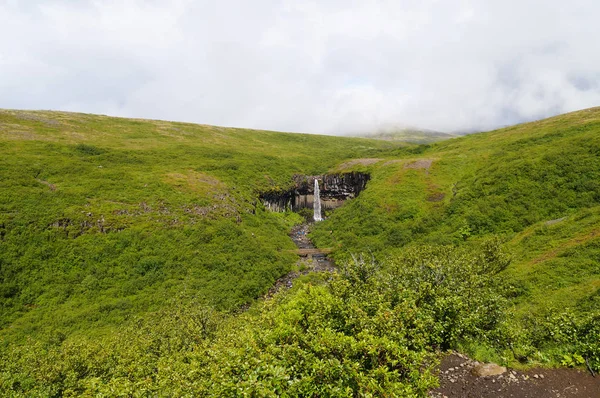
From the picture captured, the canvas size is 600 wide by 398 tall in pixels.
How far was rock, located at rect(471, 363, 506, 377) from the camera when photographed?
1681 centimetres

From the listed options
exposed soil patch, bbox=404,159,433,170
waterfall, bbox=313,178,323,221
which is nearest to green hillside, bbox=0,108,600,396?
exposed soil patch, bbox=404,159,433,170

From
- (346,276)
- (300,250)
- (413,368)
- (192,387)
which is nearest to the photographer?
→ (413,368)

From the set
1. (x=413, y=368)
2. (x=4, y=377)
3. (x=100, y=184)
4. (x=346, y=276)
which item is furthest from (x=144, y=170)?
(x=413, y=368)

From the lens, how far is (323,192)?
361ft

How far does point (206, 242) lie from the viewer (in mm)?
60969

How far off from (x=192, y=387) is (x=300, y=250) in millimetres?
59367

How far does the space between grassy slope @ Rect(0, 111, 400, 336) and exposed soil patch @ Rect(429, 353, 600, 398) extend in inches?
1402

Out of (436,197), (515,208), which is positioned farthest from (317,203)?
(515,208)

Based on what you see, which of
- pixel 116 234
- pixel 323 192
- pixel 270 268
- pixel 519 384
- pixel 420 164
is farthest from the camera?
pixel 323 192

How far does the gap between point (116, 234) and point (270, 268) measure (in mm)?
29564

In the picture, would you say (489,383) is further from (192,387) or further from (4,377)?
(4,377)

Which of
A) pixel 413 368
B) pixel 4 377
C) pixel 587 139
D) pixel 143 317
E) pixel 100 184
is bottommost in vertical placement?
pixel 143 317

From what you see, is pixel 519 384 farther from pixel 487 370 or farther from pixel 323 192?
pixel 323 192

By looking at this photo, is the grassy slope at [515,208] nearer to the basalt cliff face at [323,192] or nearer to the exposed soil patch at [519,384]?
the basalt cliff face at [323,192]
